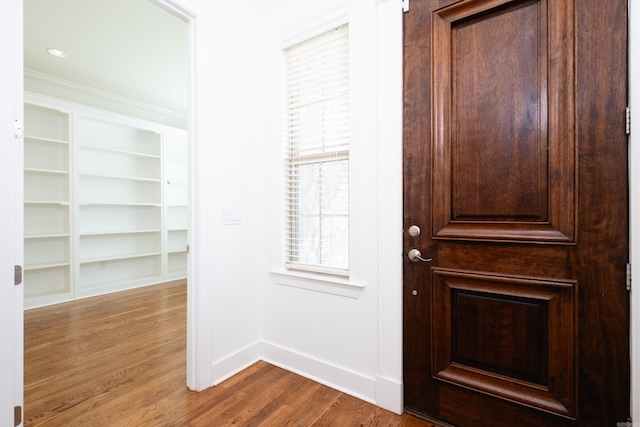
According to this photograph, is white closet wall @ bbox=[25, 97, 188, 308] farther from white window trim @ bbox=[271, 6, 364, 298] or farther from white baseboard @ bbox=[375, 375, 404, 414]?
white baseboard @ bbox=[375, 375, 404, 414]

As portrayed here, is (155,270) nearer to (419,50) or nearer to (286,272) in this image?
(286,272)

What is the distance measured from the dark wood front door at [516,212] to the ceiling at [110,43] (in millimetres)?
2383

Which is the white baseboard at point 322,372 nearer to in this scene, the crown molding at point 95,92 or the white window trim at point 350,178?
the white window trim at point 350,178

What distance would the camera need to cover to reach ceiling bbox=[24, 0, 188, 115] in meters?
2.56

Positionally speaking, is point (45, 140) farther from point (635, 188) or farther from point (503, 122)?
point (635, 188)

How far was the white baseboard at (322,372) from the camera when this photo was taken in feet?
5.84

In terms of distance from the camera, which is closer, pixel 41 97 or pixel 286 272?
pixel 286 272

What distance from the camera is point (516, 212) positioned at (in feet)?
4.54

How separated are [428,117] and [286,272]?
1.37m

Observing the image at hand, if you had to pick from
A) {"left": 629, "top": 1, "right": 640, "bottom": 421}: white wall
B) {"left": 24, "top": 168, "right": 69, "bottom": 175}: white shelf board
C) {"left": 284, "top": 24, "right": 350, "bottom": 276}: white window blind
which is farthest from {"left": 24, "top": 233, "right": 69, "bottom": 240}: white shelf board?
{"left": 629, "top": 1, "right": 640, "bottom": 421}: white wall

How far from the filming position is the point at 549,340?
132 centimetres

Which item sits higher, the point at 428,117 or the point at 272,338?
the point at 428,117

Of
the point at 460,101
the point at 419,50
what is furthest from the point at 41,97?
the point at 460,101

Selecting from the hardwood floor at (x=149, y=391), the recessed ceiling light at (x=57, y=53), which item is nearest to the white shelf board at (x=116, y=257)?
the hardwood floor at (x=149, y=391)
